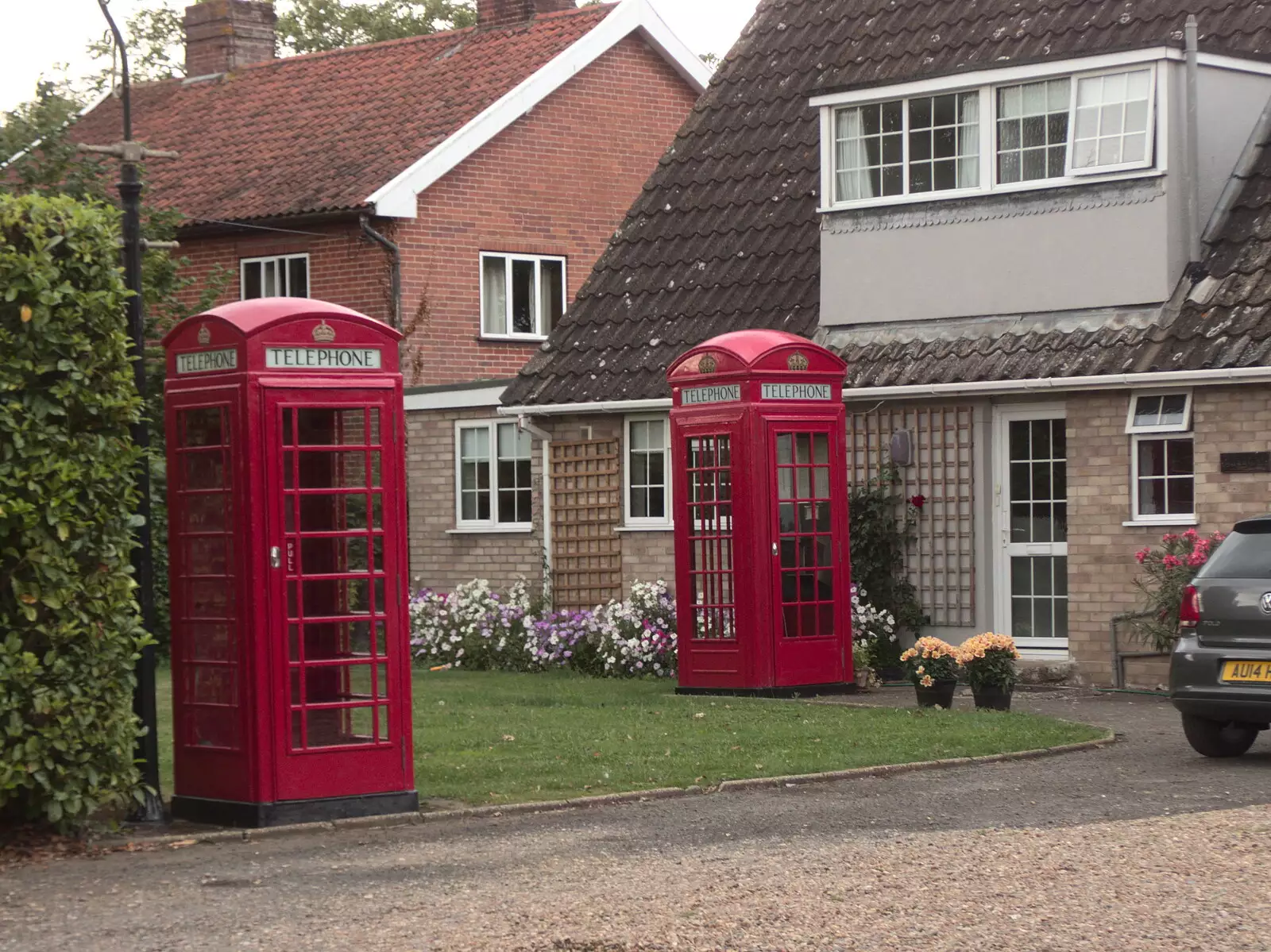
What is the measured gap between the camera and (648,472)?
21.8 m

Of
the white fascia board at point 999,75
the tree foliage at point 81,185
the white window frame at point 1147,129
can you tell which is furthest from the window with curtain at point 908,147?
the tree foliage at point 81,185

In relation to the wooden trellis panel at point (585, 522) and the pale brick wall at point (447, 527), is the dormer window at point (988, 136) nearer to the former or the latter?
the wooden trellis panel at point (585, 522)

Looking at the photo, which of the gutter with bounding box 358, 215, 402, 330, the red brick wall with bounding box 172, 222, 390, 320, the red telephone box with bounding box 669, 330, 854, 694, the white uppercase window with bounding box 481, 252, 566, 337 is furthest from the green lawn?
the white uppercase window with bounding box 481, 252, 566, 337

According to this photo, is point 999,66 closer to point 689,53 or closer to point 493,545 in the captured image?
point 493,545

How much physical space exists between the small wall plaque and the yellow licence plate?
466 cm

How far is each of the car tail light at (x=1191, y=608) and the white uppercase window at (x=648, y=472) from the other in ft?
29.4

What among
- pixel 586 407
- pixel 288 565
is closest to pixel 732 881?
pixel 288 565

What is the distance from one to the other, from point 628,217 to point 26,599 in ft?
46.7

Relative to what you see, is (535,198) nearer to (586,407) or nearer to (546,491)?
(546,491)

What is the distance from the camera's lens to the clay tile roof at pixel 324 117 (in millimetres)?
27859

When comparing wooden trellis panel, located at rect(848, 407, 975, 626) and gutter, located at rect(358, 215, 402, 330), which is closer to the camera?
wooden trellis panel, located at rect(848, 407, 975, 626)

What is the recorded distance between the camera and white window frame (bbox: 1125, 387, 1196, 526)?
17312 mm

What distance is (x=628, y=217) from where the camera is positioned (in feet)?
76.4

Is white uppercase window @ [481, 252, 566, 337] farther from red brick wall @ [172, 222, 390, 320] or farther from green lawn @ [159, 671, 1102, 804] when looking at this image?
green lawn @ [159, 671, 1102, 804]
